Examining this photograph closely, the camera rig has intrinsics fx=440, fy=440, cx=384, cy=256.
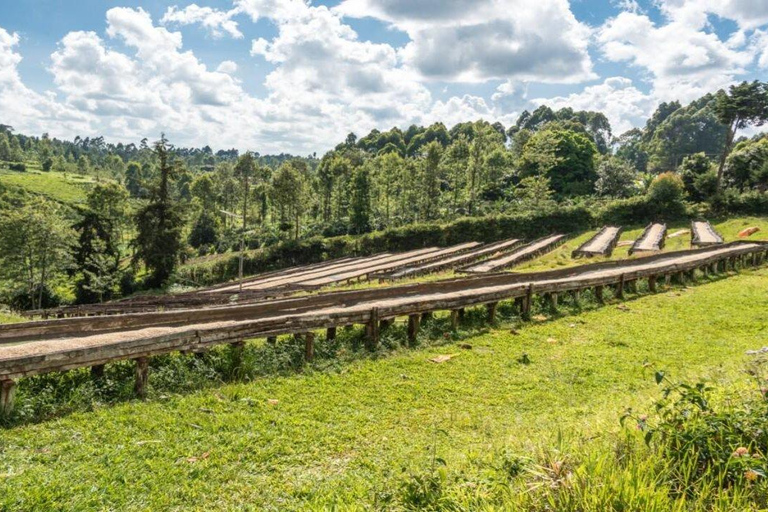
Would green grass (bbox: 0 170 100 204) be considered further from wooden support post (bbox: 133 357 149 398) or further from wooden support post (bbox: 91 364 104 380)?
wooden support post (bbox: 133 357 149 398)

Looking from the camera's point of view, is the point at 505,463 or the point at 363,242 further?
the point at 363,242

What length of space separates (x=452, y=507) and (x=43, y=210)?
5172 cm

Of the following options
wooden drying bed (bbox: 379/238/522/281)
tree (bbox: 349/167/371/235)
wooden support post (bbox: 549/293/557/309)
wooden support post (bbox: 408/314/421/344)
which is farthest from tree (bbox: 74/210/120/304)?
wooden support post (bbox: 549/293/557/309)

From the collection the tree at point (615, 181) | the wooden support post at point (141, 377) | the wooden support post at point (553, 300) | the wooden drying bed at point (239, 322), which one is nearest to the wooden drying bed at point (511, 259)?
the wooden drying bed at point (239, 322)

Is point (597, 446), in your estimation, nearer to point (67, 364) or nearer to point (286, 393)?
point (286, 393)

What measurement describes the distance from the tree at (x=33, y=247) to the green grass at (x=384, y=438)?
42990mm

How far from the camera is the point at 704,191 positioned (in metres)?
49.4

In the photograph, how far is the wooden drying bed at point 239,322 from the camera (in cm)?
717

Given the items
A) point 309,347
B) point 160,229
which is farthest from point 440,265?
point 160,229

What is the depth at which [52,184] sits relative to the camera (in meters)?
115

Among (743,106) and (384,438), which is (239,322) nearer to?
(384,438)

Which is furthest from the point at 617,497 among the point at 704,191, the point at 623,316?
the point at 704,191

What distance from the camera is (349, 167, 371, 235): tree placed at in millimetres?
65312

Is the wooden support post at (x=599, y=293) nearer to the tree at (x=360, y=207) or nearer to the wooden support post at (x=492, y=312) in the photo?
the wooden support post at (x=492, y=312)
